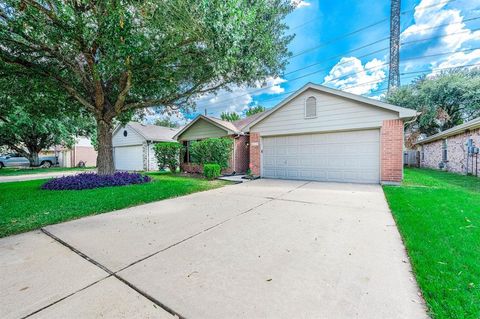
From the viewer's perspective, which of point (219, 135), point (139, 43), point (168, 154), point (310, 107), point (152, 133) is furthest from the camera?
point (152, 133)

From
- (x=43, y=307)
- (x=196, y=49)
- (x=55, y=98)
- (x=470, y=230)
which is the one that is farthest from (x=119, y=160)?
(x=470, y=230)

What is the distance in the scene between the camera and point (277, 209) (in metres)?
4.80

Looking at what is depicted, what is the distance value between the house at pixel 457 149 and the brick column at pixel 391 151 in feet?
14.8

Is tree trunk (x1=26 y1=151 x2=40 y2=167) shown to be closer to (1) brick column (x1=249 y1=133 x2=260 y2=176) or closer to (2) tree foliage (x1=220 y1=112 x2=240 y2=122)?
(2) tree foliage (x1=220 y1=112 x2=240 y2=122)

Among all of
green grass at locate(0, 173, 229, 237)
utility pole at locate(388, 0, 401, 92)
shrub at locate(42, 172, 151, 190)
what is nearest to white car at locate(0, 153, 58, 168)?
shrub at locate(42, 172, 151, 190)

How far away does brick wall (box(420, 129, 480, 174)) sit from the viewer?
10.3 metres

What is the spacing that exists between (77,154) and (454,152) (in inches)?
1311

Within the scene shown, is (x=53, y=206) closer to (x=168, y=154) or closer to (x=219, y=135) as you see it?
(x=168, y=154)

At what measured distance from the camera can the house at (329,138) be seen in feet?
25.8

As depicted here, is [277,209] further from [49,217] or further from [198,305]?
[49,217]

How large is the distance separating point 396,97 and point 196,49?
20114 millimetres

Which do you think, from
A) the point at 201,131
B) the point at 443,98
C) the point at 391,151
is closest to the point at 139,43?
the point at 201,131

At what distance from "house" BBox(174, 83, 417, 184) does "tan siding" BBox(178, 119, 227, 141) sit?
2.12m

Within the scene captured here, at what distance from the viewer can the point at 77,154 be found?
24281mm
